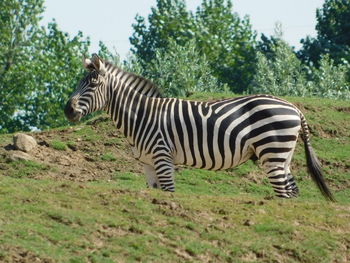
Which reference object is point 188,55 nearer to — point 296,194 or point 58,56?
point 58,56

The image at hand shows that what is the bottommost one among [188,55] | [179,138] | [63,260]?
[63,260]

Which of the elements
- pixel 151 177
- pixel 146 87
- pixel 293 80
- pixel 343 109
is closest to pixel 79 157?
pixel 146 87

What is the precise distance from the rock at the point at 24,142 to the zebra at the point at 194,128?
473 cm

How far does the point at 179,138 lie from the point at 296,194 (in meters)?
2.36

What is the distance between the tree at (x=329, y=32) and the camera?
6988 cm

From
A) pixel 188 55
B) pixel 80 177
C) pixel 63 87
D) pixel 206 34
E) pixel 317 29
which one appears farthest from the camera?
pixel 206 34

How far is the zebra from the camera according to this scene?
20438mm

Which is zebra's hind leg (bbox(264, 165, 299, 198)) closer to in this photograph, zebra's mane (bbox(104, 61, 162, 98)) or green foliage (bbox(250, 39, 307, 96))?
zebra's mane (bbox(104, 61, 162, 98))

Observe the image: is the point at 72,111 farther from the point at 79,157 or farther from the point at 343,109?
the point at 343,109

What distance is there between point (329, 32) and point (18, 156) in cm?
4836

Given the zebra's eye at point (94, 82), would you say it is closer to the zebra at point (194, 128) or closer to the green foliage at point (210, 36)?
the zebra at point (194, 128)

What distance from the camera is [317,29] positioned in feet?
236

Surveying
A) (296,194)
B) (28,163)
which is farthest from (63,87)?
(296,194)

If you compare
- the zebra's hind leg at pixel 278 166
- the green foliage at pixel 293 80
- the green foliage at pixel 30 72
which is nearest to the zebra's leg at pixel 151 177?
the zebra's hind leg at pixel 278 166
